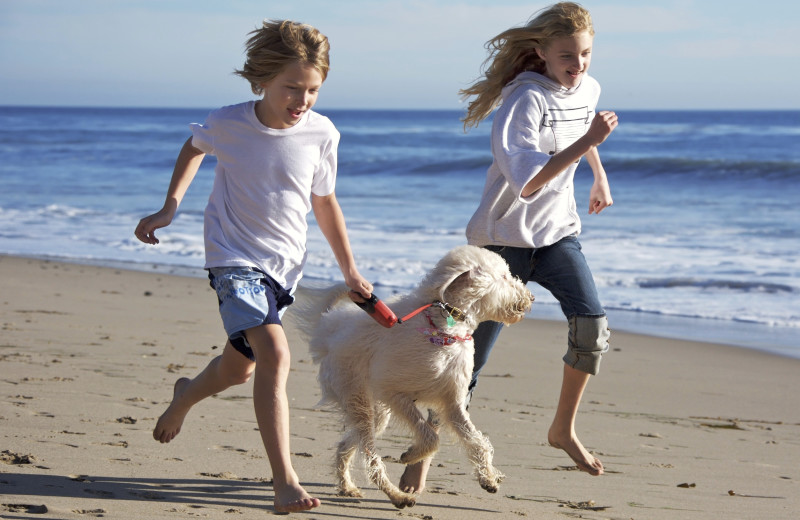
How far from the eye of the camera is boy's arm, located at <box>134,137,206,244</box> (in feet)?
11.7

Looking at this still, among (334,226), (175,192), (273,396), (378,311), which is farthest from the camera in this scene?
(334,226)

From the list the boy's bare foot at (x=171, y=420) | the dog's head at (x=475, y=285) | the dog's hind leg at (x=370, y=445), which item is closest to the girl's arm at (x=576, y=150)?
the dog's head at (x=475, y=285)

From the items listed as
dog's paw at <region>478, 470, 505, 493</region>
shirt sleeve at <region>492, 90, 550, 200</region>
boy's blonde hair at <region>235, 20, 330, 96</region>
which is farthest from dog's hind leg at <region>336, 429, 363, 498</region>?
boy's blonde hair at <region>235, 20, 330, 96</region>

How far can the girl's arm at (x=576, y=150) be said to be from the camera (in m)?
3.61

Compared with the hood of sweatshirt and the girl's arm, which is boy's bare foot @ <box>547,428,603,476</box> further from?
the hood of sweatshirt

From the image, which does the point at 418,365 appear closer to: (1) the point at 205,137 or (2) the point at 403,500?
(2) the point at 403,500

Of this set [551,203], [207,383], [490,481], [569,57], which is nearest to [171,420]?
[207,383]

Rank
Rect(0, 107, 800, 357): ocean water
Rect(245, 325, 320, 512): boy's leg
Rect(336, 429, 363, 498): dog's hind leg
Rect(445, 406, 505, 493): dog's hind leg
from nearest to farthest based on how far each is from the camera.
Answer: Rect(245, 325, 320, 512): boy's leg < Rect(445, 406, 505, 493): dog's hind leg < Rect(336, 429, 363, 498): dog's hind leg < Rect(0, 107, 800, 357): ocean water

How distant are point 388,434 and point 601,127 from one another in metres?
2.30

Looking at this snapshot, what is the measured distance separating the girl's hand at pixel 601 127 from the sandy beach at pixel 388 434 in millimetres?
1388

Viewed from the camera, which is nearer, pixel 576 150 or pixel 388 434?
pixel 576 150

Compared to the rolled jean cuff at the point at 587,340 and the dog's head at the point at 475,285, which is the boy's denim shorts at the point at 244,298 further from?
the rolled jean cuff at the point at 587,340

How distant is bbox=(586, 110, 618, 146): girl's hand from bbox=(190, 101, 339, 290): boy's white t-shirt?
3.56 ft

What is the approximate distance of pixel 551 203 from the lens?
4.11 meters
